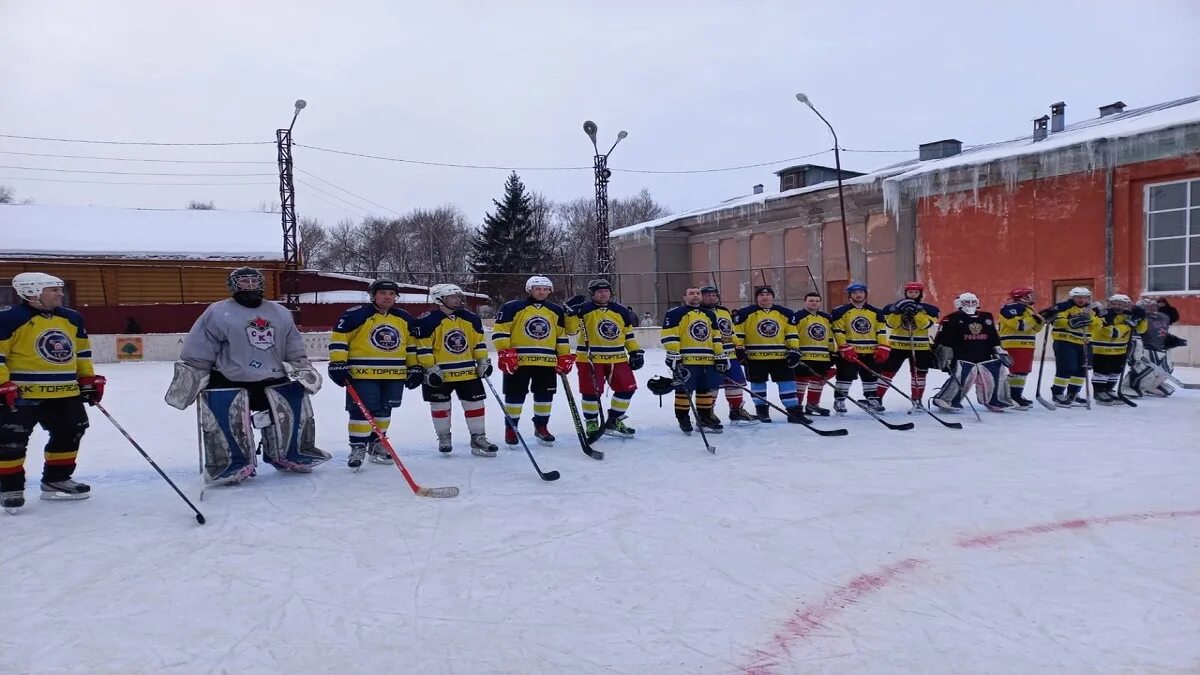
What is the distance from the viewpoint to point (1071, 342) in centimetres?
901

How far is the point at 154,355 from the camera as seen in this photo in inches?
746

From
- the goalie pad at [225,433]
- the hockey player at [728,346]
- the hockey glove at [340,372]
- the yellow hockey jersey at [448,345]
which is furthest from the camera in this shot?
the hockey player at [728,346]

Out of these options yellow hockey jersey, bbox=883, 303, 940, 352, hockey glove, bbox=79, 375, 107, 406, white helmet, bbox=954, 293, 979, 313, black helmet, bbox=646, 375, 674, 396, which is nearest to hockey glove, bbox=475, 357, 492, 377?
black helmet, bbox=646, 375, 674, 396

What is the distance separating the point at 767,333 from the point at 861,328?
127 cm

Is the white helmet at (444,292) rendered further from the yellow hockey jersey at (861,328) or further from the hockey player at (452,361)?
the yellow hockey jersey at (861,328)

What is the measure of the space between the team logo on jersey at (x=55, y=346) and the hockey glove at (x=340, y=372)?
5.68ft

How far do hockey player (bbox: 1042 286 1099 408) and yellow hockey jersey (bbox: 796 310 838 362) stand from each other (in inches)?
120

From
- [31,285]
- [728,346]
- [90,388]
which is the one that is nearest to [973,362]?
[728,346]

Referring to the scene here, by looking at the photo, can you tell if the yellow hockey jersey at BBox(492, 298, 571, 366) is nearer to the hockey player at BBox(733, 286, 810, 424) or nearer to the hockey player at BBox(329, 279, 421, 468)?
the hockey player at BBox(329, 279, 421, 468)

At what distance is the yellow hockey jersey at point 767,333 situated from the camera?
26.3ft

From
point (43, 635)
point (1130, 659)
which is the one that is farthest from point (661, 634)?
point (43, 635)

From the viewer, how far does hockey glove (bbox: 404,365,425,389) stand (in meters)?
6.24

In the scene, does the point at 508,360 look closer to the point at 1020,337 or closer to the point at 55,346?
the point at 55,346

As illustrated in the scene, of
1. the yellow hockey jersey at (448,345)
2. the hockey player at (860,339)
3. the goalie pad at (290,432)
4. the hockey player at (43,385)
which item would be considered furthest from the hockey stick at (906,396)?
the hockey player at (43,385)
